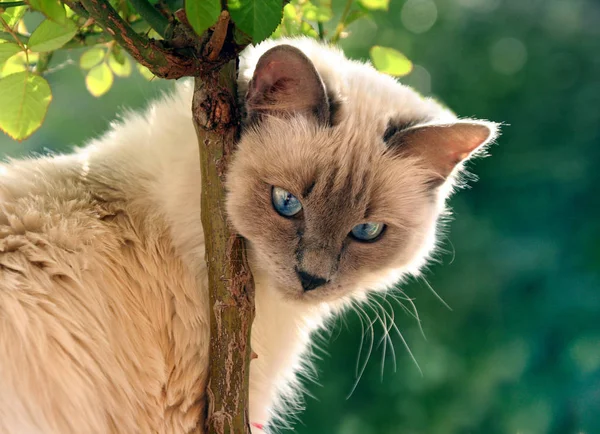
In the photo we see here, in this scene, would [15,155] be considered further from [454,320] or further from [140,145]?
[454,320]

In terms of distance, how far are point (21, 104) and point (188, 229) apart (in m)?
0.29

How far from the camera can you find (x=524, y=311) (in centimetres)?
154

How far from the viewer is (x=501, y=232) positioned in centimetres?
158

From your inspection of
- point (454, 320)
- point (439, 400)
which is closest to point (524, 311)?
point (454, 320)

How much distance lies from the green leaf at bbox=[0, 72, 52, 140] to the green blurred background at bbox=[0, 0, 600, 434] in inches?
28.4

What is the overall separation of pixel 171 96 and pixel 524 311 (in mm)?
1003

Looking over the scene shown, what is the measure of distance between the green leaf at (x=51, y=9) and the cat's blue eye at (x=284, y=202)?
0.35 meters

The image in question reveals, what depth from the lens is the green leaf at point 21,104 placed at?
2.33 ft

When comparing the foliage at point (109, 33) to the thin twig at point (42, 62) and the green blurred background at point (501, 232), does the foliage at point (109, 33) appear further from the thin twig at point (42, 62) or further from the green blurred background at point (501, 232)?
the green blurred background at point (501, 232)

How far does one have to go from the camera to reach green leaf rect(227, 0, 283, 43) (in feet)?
1.97

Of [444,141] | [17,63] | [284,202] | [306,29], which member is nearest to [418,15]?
[306,29]

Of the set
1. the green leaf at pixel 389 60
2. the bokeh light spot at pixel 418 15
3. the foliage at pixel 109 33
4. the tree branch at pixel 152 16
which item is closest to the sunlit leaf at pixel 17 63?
the foliage at pixel 109 33

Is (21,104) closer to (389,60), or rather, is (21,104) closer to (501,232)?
(389,60)

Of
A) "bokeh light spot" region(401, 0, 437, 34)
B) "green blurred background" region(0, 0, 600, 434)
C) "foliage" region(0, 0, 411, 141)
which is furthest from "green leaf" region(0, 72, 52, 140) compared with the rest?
"bokeh light spot" region(401, 0, 437, 34)
